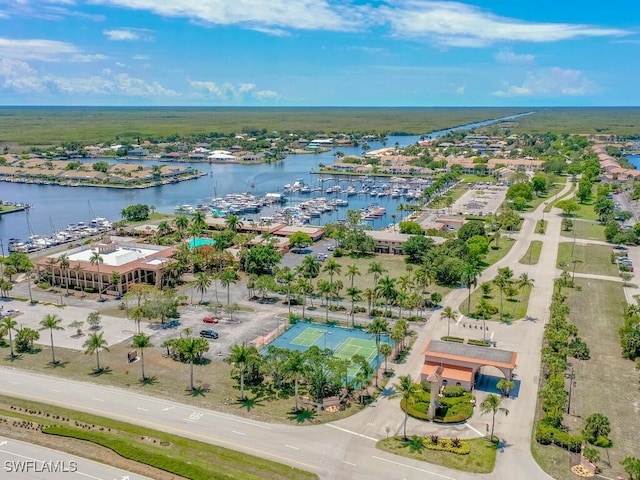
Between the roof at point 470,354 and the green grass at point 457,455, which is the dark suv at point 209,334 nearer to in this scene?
the roof at point 470,354

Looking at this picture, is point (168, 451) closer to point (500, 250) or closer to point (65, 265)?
point (65, 265)

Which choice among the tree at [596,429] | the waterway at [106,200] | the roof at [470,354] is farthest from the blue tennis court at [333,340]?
the waterway at [106,200]

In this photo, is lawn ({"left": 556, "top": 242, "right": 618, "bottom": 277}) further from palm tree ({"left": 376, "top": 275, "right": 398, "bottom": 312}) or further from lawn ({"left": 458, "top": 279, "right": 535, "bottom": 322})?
palm tree ({"left": 376, "top": 275, "right": 398, "bottom": 312})

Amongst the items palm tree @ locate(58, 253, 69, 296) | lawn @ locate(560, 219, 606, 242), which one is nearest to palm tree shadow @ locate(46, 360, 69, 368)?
palm tree @ locate(58, 253, 69, 296)

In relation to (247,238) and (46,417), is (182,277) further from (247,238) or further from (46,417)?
(46,417)

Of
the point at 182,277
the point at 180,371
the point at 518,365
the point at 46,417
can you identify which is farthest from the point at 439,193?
the point at 46,417
